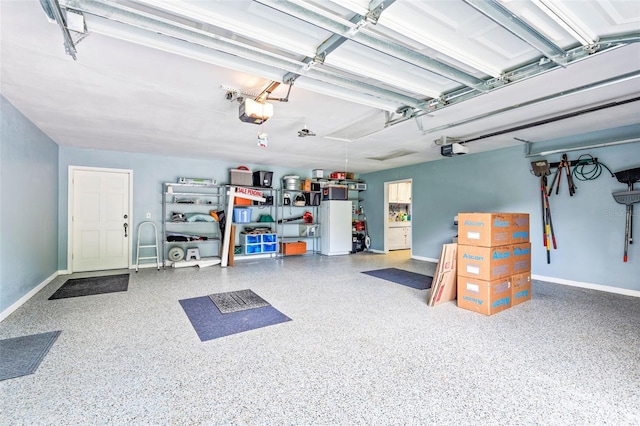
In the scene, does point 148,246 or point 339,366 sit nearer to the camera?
point 339,366

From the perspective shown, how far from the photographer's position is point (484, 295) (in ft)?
11.2

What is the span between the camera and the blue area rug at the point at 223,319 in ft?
9.68

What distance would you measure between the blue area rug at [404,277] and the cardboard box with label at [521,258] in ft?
4.22

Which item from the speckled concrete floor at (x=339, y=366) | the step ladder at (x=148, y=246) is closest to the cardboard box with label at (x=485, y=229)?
the speckled concrete floor at (x=339, y=366)

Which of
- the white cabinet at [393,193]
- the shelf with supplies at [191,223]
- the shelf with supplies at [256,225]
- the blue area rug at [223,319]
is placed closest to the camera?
the blue area rug at [223,319]

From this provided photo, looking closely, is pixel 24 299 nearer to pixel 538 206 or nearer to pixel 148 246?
pixel 148 246

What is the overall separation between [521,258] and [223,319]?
12.4ft

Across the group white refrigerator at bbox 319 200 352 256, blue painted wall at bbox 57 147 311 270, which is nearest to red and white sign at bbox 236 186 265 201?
blue painted wall at bbox 57 147 311 270

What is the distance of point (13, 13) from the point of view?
1.89 metres

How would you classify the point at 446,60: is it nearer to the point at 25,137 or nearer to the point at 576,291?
the point at 576,291

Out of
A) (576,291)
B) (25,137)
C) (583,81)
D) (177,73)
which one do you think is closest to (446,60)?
(583,81)

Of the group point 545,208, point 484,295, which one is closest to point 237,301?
point 484,295

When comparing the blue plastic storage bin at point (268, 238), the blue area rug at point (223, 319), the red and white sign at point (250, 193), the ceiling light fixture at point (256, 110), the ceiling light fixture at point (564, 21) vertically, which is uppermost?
the ceiling light fixture at point (564, 21)

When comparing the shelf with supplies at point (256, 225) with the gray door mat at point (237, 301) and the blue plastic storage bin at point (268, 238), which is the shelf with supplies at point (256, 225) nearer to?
the blue plastic storage bin at point (268, 238)
